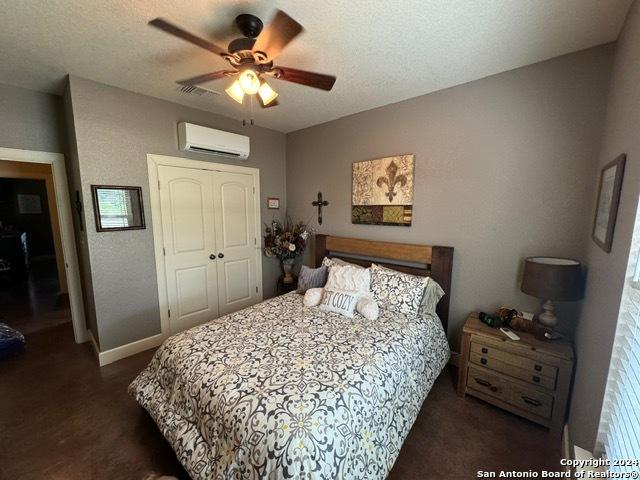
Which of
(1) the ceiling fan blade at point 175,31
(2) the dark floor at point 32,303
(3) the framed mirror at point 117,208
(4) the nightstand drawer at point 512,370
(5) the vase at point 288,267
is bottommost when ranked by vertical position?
(2) the dark floor at point 32,303

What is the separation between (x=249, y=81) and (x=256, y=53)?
15cm

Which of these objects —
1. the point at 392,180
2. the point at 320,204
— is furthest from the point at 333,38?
the point at 320,204

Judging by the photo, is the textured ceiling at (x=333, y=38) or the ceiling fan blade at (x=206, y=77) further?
the ceiling fan blade at (x=206, y=77)

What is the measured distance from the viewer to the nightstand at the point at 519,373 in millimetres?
1663

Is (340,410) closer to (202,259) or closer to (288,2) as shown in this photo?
(288,2)

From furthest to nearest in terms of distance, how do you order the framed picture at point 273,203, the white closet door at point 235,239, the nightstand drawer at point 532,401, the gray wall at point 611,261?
1. the framed picture at point 273,203
2. the white closet door at point 235,239
3. the nightstand drawer at point 532,401
4. the gray wall at point 611,261

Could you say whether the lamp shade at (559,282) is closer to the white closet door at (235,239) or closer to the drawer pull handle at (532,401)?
the drawer pull handle at (532,401)

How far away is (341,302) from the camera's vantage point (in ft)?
7.20

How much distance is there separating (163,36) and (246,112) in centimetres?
135

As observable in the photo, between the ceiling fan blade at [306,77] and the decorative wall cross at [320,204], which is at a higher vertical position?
the ceiling fan blade at [306,77]

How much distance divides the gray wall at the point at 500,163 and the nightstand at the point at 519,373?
44 centimetres

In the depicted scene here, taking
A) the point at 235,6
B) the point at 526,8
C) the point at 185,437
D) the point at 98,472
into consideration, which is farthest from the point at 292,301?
the point at 526,8

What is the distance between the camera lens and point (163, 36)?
166 cm

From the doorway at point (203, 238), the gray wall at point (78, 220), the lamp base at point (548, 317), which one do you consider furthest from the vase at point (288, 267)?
the lamp base at point (548, 317)
